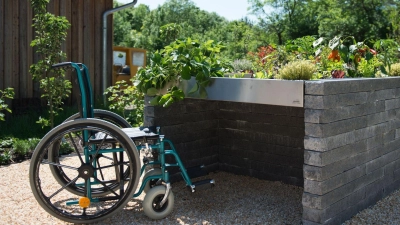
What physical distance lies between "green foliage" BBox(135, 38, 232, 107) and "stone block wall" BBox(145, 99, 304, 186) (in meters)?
0.34

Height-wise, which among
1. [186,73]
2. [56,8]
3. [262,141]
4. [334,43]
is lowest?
[262,141]

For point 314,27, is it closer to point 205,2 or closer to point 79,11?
point 205,2

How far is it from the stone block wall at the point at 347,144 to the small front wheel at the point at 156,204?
103 centimetres

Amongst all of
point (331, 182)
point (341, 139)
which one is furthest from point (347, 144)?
point (331, 182)

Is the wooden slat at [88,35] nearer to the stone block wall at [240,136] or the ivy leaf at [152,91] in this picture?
the stone block wall at [240,136]

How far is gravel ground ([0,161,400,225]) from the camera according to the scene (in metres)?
3.92

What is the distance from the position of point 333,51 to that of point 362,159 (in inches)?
52.8

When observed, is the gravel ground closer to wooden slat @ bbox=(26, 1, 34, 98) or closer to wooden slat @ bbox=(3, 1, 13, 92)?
wooden slat @ bbox=(3, 1, 13, 92)

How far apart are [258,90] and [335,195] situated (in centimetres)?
93

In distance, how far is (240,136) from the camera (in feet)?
17.5

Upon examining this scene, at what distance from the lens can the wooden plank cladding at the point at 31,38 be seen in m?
8.14

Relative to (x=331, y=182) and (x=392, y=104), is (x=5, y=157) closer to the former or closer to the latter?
(x=331, y=182)

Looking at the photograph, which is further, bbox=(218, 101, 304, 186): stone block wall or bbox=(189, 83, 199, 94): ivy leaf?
bbox=(218, 101, 304, 186): stone block wall

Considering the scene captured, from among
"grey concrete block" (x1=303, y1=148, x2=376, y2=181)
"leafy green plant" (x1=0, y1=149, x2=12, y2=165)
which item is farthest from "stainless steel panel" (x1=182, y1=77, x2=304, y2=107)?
"leafy green plant" (x1=0, y1=149, x2=12, y2=165)
